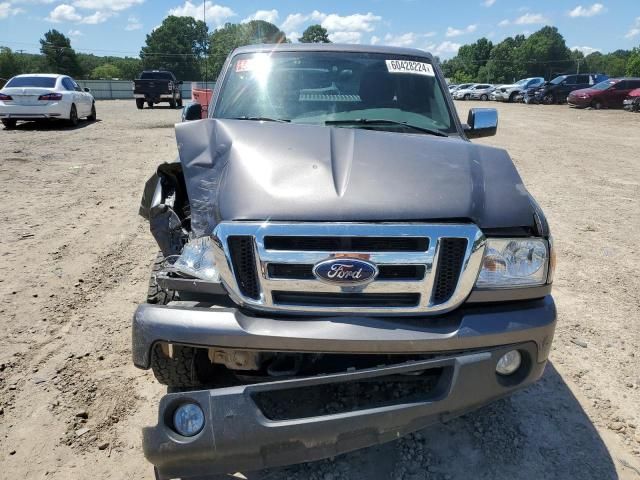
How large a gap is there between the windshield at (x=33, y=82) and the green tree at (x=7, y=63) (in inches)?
2214

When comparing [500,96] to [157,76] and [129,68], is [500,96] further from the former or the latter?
[129,68]

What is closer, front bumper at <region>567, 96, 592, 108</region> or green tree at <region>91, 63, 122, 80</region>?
front bumper at <region>567, 96, 592, 108</region>

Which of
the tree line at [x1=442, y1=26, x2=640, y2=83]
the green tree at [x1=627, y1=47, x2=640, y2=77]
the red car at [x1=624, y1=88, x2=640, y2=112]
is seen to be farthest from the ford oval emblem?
the tree line at [x1=442, y1=26, x2=640, y2=83]

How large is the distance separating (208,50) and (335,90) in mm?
62438

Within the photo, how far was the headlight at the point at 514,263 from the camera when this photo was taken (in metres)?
2.13

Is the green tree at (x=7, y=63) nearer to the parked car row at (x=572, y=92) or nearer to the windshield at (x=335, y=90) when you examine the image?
the parked car row at (x=572, y=92)

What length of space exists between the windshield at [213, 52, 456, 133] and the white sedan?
1224 cm

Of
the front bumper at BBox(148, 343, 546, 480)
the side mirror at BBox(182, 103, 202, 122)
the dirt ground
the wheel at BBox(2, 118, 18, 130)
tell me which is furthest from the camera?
the wheel at BBox(2, 118, 18, 130)

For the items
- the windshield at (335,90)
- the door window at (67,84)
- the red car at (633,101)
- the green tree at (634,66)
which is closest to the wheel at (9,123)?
the door window at (67,84)

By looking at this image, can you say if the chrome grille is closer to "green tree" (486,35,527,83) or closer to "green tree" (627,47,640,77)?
"green tree" (627,47,640,77)

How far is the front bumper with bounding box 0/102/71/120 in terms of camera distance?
13758mm

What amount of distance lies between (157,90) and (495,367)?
27.3 metres

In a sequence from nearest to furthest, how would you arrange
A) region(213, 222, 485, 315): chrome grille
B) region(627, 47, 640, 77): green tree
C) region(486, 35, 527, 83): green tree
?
region(213, 222, 485, 315): chrome grille
region(627, 47, 640, 77): green tree
region(486, 35, 527, 83): green tree

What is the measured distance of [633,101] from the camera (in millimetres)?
26156
